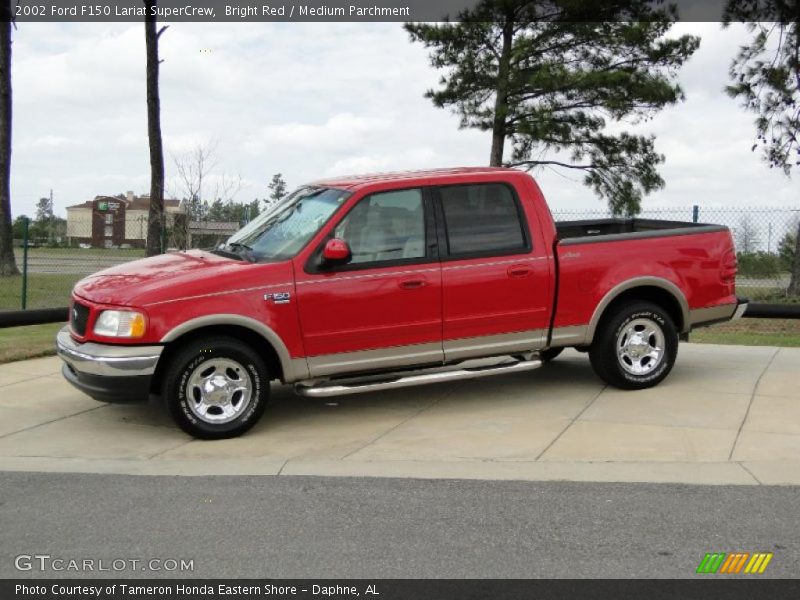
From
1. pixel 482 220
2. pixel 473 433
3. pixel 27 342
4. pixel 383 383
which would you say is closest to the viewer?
pixel 473 433

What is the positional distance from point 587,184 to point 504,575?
21951mm

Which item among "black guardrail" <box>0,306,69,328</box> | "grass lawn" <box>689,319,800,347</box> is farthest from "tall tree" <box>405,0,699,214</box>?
"black guardrail" <box>0,306,69,328</box>

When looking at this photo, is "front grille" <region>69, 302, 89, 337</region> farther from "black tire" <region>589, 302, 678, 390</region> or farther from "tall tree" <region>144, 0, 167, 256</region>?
"tall tree" <region>144, 0, 167, 256</region>

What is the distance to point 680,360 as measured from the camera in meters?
10.5

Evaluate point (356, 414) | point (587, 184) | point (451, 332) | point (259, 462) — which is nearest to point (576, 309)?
point (451, 332)

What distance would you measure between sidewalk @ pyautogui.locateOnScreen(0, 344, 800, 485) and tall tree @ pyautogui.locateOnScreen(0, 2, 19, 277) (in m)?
15.9

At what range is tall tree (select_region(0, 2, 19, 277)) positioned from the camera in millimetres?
24438

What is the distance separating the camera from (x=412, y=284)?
7.77 m

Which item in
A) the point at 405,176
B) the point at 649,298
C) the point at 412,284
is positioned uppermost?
the point at 405,176

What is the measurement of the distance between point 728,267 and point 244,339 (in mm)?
4615

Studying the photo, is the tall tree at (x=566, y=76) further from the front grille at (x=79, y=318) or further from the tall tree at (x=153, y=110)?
the front grille at (x=79, y=318)
